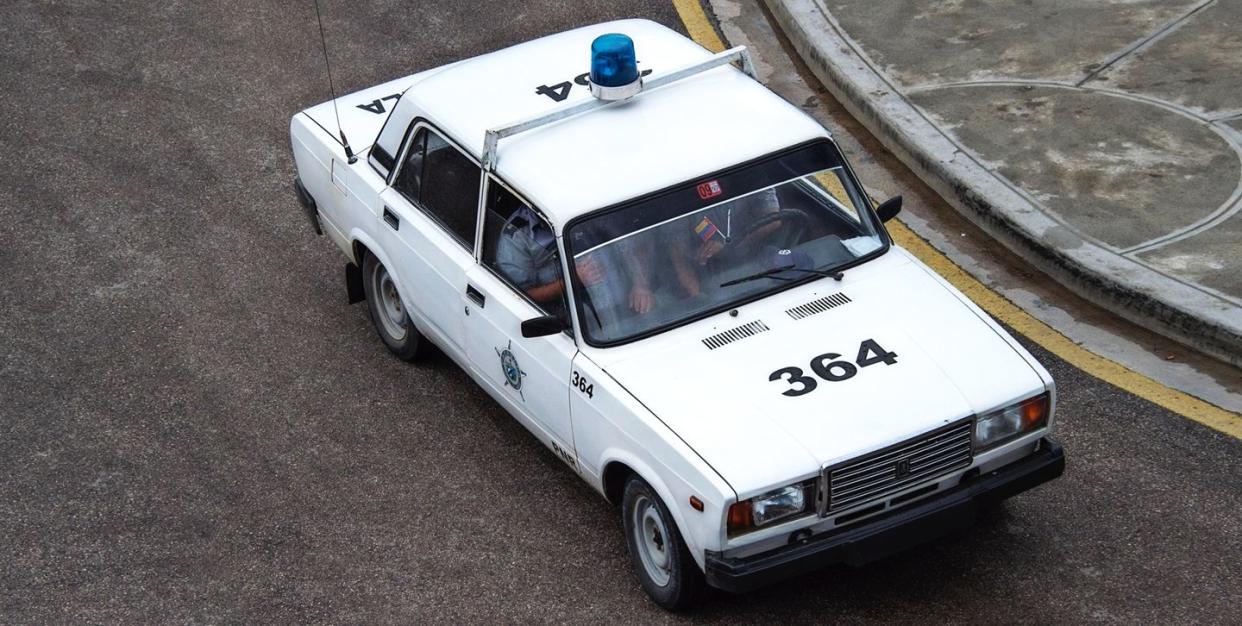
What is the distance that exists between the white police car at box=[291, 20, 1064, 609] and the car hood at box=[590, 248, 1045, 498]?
1cm

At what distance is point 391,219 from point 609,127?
1298mm

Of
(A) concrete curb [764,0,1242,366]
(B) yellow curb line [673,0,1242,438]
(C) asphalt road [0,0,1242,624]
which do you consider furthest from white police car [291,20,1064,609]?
(A) concrete curb [764,0,1242,366]

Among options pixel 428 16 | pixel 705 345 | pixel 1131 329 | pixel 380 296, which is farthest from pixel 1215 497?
pixel 428 16

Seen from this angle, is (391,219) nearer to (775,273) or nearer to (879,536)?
(775,273)

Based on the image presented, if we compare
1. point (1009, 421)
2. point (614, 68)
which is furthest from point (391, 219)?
point (1009, 421)

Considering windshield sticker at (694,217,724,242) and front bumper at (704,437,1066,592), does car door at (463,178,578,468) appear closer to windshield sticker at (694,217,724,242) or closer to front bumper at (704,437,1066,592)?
windshield sticker at (694,217,724,242)

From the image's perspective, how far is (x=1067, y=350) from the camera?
736 centimetres

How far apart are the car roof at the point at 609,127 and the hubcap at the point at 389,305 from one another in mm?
1010

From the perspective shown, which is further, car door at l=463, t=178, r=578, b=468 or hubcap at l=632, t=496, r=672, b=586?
car door at l=463, t=178, r=578, b=468

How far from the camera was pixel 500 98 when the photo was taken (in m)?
7.08

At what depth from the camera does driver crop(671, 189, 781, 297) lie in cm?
624

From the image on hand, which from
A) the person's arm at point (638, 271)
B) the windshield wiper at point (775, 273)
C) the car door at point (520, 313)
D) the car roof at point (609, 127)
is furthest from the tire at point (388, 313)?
the windshield wiper at point (775, 273)

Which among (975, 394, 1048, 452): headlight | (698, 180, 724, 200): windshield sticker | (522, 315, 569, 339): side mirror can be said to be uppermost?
(698, 180, 724, 200): windshield sticker

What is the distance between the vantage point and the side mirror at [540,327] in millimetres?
6055
